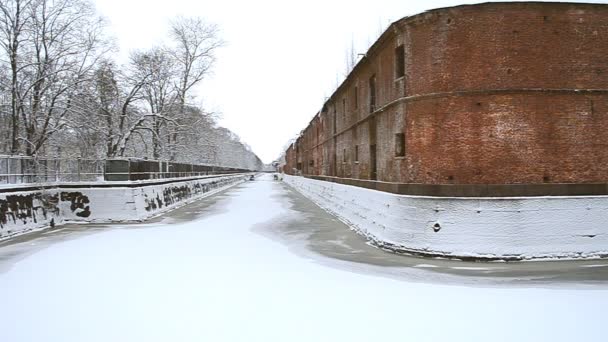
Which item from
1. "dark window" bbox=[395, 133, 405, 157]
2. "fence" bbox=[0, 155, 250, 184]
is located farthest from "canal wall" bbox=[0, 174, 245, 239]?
"dark window" bbox=[395, 133, 405, 157]

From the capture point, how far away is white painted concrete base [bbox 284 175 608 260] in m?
9.38

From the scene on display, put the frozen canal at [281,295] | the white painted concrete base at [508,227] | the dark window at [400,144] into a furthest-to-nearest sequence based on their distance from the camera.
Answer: the dark window at [400,144] → the white painted concrete base at [508,227] → the frozen canal at [281,295]

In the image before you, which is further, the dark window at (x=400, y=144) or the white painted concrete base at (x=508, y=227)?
the dark window at (x=400, y=144)

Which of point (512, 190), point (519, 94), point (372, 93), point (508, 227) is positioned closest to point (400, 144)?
point (519, 94)

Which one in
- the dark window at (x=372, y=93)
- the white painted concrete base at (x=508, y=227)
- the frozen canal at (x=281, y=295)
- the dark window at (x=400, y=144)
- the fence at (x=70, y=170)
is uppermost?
the dark window at (x=372, y=93)

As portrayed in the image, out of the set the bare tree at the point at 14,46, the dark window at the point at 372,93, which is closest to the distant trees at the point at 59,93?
the bare tree at the point at 14,46

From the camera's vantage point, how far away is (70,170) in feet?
55.5

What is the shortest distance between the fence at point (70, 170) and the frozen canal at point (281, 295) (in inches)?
150

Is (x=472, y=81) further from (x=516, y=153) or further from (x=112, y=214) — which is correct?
(x=112, y=214)

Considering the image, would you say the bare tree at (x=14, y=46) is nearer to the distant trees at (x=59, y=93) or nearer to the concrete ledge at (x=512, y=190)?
the distant trees at (x=59, y=93)

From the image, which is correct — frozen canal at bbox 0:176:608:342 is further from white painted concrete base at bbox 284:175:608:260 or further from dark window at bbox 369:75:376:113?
dark window at bbox 369:75:376:113

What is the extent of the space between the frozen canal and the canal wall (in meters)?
2.23

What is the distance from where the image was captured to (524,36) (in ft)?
34.6

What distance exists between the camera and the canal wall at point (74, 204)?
12.8m
